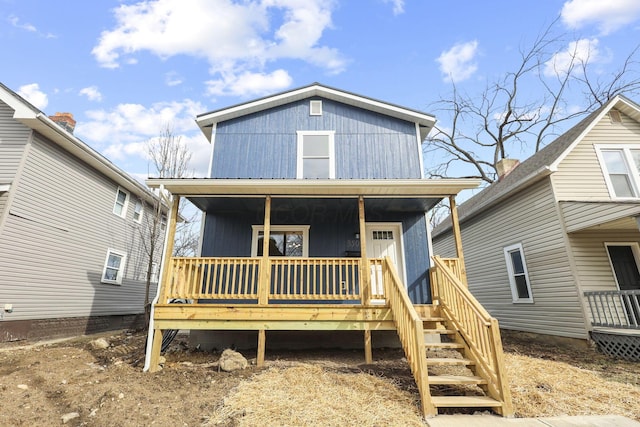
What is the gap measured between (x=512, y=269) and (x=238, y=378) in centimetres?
890

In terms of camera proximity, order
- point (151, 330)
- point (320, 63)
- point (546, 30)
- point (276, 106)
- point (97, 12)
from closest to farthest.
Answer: point (151, 330), point (97, 12), point (276, 106), point (320, 63), point (546, 30)

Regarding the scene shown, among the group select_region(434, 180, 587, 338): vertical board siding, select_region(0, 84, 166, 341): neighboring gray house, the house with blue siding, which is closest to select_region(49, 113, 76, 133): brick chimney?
select_region(0, 84, 166, 341): neighboring gray house

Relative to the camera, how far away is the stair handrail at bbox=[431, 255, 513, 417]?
12.0 ft

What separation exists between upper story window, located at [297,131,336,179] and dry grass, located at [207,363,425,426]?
5.43 m

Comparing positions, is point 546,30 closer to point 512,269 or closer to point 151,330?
point 512,269

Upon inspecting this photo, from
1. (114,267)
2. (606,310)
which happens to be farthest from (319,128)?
(114,267)

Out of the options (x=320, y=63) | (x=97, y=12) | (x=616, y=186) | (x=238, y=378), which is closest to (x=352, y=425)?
(x=238, y=378)

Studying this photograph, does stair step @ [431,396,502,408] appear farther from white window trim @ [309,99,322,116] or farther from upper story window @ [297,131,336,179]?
white window trim @ [309,99,322,116]

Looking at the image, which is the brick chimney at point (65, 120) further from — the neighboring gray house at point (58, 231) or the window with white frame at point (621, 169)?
the window with white frame at point (621, 169)

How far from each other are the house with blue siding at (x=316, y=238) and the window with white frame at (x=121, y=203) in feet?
17.0

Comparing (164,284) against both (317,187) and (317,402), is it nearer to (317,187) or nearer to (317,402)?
(317,187)

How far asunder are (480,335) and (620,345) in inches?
186

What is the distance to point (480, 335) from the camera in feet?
13.6

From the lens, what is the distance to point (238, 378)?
4957mm
